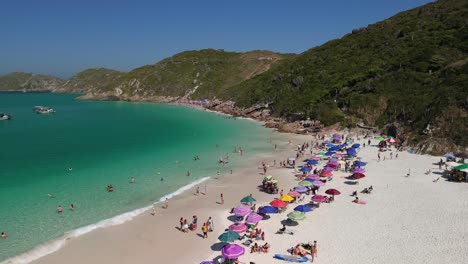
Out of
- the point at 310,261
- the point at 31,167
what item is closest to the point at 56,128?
the point at 31,167

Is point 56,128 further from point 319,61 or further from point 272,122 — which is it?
point 319,61

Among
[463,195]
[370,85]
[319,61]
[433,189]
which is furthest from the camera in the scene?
[319,61]

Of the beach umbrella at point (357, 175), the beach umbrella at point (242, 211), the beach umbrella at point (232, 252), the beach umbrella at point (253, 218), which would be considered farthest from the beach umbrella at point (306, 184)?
the beach umbrella at point (232, 252)

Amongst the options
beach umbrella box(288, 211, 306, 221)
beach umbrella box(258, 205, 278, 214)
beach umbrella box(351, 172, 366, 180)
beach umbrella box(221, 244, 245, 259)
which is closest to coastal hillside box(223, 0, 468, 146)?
beach umbrella box(351, 172, 366, 180)

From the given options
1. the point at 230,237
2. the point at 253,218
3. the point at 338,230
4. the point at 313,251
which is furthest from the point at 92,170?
the point at 313,251

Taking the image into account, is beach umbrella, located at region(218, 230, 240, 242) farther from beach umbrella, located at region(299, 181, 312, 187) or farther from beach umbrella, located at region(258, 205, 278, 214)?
beach umbrella, located at region(299, 181, 312, 187)

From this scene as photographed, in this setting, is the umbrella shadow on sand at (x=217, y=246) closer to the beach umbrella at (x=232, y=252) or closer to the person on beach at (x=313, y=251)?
the beach umbrella at (x=232, y=252)
